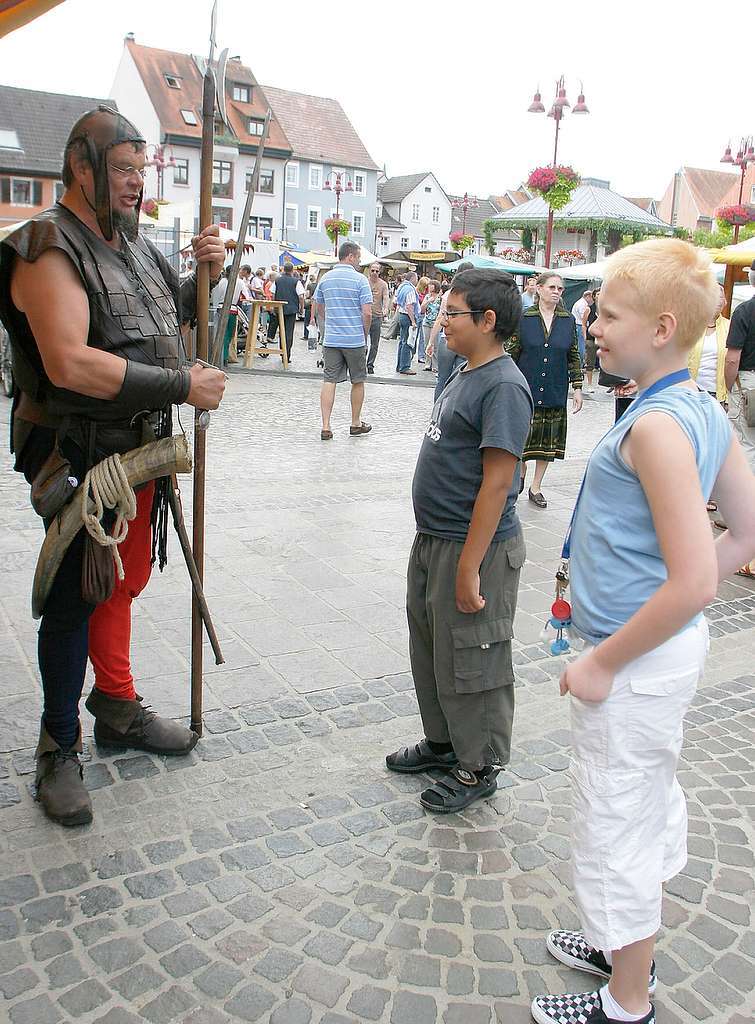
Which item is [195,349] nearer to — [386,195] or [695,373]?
[695,373]

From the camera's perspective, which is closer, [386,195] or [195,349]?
[195,349]

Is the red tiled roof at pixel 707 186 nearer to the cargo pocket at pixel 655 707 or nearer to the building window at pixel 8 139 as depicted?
the building window at pixel 8 139

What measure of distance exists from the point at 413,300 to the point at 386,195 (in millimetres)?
63882

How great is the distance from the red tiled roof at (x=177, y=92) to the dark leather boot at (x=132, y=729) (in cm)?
5004

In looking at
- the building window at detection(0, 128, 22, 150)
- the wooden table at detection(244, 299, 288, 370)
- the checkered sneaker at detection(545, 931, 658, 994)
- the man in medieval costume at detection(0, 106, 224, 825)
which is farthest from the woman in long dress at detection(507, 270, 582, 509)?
the building window at detection(0, 128, 22, 150)

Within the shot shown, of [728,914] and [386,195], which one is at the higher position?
[386,195]

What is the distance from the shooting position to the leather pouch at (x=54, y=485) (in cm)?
283

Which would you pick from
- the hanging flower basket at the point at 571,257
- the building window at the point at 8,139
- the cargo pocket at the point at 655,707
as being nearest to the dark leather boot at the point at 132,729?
the cargo pocket at the point at 655,707

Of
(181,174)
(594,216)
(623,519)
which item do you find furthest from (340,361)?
(181,174)

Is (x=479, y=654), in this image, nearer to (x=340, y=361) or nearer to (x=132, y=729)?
(x=132, y=729)

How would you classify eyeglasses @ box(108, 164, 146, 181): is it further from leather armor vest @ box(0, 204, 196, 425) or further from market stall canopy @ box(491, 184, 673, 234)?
market stall canopy @ box(491, 184, 673, 234)

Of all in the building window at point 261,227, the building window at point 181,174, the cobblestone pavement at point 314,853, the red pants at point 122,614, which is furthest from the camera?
the building window at point 261,227

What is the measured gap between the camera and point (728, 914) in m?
2.60

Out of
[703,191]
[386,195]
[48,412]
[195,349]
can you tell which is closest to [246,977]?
[48,412]
